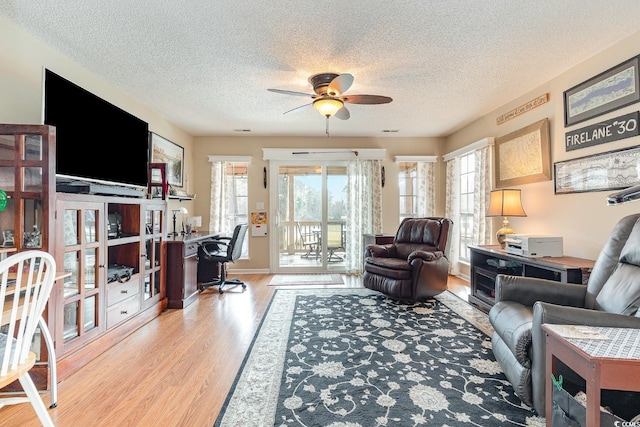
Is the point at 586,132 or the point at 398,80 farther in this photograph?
the point at 398,80

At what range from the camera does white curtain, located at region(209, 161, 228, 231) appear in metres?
5.36

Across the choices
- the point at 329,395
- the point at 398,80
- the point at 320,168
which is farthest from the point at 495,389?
the point at 320,168

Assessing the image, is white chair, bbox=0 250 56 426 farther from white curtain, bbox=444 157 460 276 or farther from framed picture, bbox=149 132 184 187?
white curtain, bbox=444 157 460 276

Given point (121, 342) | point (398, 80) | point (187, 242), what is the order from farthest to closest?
point (187, 242) → point (398, 80) → point (121, 342)

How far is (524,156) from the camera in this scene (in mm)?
3525

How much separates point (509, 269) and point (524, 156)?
131 cm

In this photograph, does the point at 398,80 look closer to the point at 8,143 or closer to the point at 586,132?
the point at 586,132

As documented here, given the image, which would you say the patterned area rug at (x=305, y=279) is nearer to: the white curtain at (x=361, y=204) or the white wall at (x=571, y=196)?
the white curtain at (x=361, y=204)

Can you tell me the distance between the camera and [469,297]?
3.70 m

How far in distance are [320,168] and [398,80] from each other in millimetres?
2568

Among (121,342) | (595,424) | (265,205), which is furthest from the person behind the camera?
(265,205)

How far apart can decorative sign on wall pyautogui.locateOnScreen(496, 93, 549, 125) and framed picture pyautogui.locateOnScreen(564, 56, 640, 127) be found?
300mm

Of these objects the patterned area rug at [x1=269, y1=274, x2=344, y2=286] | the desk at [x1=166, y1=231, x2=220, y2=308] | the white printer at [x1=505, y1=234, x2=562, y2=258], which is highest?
the white printer at [x1=505, y1=234, x2=562, y2=258]

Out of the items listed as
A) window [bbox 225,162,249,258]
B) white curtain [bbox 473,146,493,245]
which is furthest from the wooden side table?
window [bbox 225,162,249,258]
